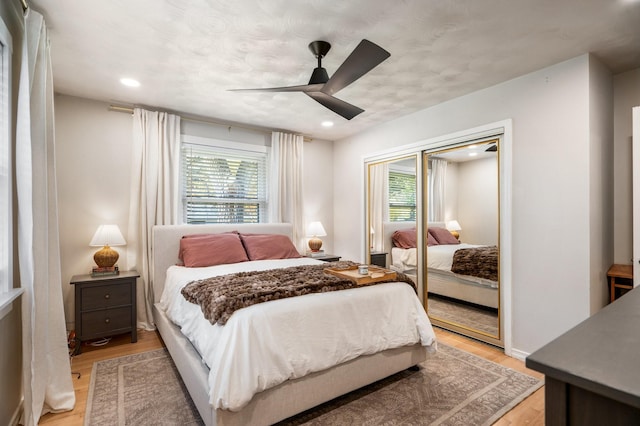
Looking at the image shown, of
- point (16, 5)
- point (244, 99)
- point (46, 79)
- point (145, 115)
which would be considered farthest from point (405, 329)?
point (145, 115)

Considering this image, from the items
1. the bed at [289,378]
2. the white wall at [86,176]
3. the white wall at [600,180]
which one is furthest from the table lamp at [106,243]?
the white wall at [600,180]

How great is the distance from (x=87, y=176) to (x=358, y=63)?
3.14 metres

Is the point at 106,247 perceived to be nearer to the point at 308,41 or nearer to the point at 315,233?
the point at 315,233

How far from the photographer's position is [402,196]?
4031mm

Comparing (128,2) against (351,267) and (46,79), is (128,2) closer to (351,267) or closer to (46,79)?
(46,79)

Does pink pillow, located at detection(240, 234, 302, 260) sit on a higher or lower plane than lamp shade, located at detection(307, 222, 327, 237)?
lower

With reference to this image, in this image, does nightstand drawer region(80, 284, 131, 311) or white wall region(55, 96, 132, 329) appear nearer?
nightstand drawer region(80, 284, 131, 311)

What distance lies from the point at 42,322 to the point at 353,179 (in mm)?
3844

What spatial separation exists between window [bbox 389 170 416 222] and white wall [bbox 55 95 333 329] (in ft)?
10.5

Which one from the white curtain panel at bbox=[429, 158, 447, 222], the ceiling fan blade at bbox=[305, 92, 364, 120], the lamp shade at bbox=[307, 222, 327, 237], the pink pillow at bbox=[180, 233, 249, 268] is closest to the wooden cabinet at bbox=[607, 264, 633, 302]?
the white curtain panel at bbox=[429, 158, 447, 222]

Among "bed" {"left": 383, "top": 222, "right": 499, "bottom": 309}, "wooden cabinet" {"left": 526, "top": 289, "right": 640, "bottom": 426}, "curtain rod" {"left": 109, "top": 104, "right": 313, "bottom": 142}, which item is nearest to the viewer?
"wooden cabinet" {"left": 526, "top": 289, "right": 640, "bottom": 426}

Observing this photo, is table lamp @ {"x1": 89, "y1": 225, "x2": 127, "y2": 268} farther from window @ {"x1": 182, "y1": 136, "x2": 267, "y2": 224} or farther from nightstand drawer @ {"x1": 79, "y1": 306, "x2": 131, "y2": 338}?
window @ {"x1": 182, "y1": 136, "x2": 267, "y2": 224}

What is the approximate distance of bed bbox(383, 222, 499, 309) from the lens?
10.5ft

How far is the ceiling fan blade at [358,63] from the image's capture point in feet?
5.88
